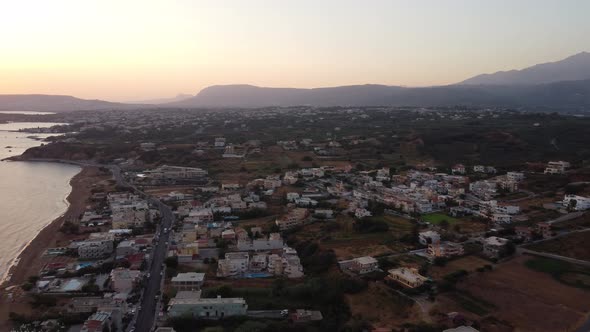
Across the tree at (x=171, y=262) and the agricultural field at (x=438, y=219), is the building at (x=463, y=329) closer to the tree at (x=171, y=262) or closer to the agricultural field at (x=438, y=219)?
the agricultural field at (x=438, y=219)

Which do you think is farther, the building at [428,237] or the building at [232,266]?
the building at [428,237]

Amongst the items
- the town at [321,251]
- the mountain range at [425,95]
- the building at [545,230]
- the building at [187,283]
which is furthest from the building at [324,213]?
the mountain range at [425,95]

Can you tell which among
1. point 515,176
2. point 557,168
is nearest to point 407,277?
point 515,176

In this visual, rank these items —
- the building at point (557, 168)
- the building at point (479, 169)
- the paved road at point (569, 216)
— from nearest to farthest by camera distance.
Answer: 1. the paved road at point (569, 216)
2. the building at point (557, 168)
3. the building at point (479, 169)

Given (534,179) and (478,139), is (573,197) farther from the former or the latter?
(478,139)

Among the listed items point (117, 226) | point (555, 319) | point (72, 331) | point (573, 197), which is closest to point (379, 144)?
point (573, 197)

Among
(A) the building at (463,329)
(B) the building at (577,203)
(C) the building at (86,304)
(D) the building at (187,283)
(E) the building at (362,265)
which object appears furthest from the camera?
(B) the building at (577,203)

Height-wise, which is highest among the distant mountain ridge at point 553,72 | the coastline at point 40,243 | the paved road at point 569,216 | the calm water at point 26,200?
the distant mountain ridge at point 553,72
